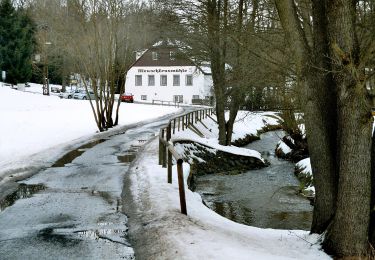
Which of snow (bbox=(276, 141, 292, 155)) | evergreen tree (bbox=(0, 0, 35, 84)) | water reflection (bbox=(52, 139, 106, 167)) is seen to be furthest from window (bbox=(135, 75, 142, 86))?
water reflection (bbox=(52, 139, 106, 167))

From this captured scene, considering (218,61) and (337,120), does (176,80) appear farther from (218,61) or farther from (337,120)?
(337,120)

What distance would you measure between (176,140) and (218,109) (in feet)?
21.6

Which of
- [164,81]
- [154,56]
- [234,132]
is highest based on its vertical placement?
[154,56]

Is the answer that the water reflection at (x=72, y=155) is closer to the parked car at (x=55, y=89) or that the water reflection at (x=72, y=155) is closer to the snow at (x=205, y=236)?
the snow at (x=205, y=236)

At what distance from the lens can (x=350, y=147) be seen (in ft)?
21.0

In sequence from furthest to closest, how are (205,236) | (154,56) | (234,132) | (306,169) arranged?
(154,56)
(234,132)
(306,169)
(205,236)

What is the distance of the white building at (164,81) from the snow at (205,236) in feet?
195

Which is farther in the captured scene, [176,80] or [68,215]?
[176,80]

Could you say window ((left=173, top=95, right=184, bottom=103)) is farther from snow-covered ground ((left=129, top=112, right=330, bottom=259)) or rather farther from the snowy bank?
snow-covered ground ((left=129, top=112, right=330, bottom=259))

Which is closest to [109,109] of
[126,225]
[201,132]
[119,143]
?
[201,132]

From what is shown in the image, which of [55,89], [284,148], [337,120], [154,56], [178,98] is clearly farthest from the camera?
[55,89]

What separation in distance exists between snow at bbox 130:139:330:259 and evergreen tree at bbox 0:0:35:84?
5951 centimetres

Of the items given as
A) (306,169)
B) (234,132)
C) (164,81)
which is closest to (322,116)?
(306,169)

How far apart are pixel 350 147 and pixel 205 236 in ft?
8.06
